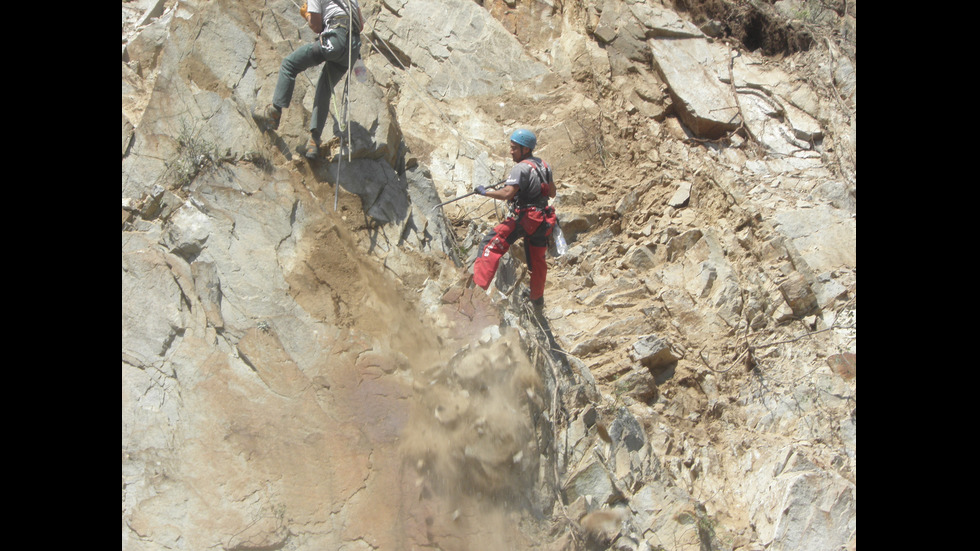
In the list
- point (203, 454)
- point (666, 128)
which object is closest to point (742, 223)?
point (666, 128)

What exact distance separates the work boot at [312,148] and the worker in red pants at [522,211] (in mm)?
1450

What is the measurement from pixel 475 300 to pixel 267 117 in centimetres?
236

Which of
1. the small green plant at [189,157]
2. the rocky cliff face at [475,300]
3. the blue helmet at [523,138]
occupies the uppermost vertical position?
the small green plant at [189,157]

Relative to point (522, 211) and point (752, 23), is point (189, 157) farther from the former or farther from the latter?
point (752, 23)

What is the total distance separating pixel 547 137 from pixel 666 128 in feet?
5.55

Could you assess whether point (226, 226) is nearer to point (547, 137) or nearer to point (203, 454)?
point (203, 454)

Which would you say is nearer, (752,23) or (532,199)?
(532,199)

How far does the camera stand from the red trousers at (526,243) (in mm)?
5922

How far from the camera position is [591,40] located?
9617mm

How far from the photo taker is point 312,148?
229 inches

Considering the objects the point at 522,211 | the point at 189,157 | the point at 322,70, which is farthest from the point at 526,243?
the point at 189,157

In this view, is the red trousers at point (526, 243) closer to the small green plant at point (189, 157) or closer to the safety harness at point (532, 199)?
the safety harness at point (532, 199)

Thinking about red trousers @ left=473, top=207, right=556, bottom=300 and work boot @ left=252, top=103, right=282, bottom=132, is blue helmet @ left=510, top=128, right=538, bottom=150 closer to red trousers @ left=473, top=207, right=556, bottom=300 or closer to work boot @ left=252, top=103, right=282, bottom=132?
red trousers @ left=473, top=207, right=556, bottom=300

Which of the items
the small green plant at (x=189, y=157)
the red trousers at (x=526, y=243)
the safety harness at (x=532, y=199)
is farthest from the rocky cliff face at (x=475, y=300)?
the safety harness at (x=532, y=199)
